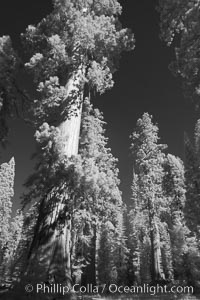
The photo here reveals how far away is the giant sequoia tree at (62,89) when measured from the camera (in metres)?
5.25

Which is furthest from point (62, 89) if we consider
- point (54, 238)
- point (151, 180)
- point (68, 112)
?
point (151, 180)

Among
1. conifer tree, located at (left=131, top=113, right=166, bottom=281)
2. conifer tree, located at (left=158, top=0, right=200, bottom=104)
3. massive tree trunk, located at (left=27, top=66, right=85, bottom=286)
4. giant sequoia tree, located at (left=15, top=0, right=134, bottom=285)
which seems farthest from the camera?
conifer tree, located at (left=131, top=113, right=166, bottom=281)

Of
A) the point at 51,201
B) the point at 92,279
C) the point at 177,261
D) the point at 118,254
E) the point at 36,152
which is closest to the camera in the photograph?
the point at 51,201

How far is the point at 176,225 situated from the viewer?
29.4m

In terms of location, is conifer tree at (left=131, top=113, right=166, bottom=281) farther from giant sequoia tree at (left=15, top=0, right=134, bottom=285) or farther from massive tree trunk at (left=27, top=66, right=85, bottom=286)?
massive tree trunk at (left=27, top=66, right=85, bottom=286)

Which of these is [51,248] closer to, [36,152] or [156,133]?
[36,152]

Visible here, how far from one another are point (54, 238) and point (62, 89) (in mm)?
4096

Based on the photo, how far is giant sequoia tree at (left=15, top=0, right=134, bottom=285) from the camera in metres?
5.25

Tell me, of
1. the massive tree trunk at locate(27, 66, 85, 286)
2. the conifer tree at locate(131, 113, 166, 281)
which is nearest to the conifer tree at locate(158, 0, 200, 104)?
the massive tree trunk at locate(27, 66, 85, 286)

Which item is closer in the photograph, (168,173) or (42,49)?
(42,49)

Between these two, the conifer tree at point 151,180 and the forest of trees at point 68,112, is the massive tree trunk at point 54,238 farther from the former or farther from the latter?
the conifer tree at point 151,180

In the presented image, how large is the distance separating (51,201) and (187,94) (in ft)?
23.8

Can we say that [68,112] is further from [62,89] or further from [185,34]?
[185,34]

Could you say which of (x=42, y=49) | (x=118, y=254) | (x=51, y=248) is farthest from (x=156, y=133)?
(x=118, y=254)
